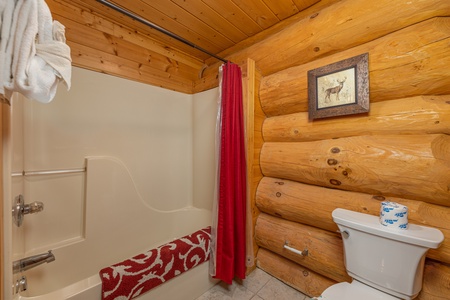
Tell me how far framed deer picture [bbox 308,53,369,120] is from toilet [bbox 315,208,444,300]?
74cm

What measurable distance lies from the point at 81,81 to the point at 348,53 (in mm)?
2164

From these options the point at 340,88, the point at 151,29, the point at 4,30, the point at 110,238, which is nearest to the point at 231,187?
the point at 340,88

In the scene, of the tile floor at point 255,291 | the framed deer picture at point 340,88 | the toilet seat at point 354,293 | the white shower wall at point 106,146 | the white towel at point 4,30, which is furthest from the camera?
the tile floor at point 255,291

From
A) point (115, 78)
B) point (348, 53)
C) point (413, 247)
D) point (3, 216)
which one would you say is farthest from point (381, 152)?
point (115, 78)

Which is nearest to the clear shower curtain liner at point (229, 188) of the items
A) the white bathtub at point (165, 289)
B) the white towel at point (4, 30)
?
the white bathtub at point (165, 289)

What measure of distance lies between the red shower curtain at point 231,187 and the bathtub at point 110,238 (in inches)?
8.7

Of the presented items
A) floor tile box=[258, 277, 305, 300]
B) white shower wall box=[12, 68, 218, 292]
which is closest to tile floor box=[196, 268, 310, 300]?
floor tile box=[258, 277, 305, 300]

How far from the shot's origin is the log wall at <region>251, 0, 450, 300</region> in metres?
0.97

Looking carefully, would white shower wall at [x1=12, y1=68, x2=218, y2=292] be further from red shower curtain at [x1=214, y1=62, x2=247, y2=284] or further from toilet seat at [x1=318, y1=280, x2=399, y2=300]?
toilet seat at [x1=318, y1=280, x2=399, y2=300]

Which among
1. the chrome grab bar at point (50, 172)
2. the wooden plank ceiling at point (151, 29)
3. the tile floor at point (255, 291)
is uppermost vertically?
the wooden plank ceiling at point (151, 29)

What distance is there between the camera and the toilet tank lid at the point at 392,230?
0.84 metres

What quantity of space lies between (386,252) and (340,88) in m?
1.06

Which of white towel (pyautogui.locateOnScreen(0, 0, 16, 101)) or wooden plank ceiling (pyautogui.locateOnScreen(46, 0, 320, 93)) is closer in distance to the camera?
→ white towel (pyautogui.locateOnScreen(0, 0, 16, 101))

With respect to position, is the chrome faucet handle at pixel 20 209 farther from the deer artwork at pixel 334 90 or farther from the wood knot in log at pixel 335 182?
the deer artwork at pixel 334 90
